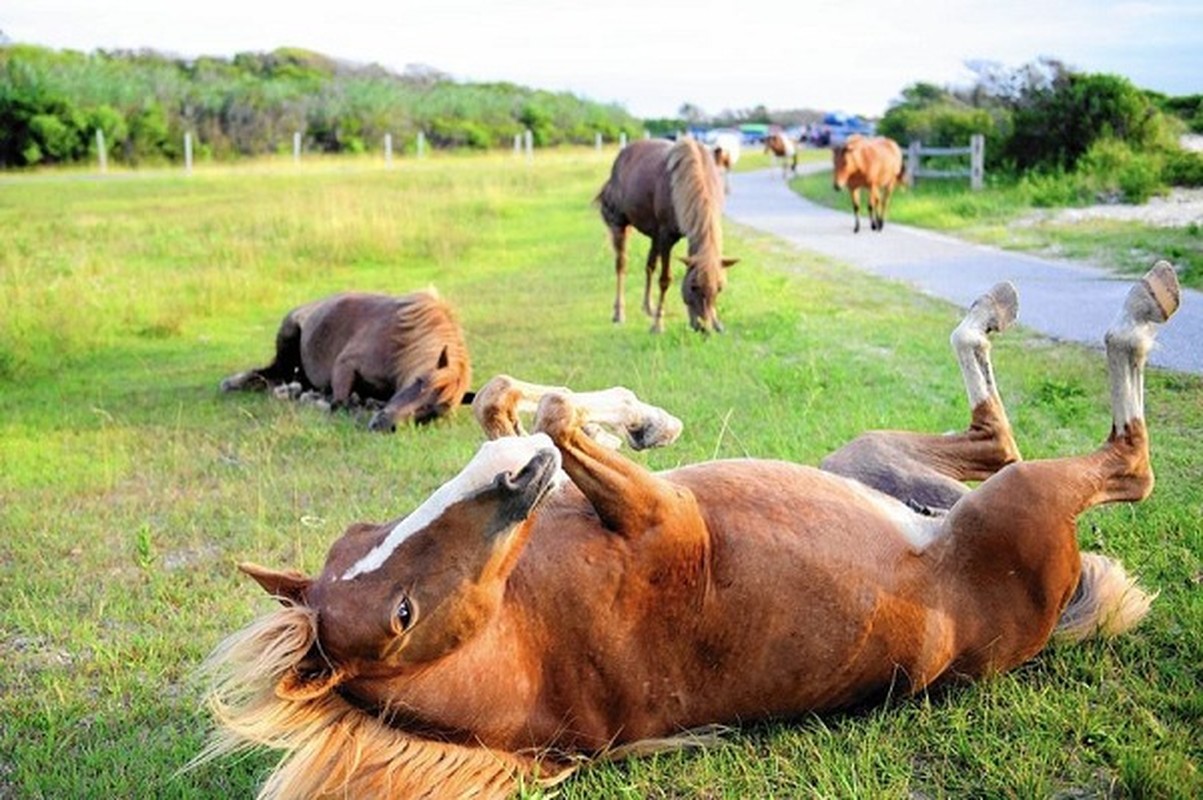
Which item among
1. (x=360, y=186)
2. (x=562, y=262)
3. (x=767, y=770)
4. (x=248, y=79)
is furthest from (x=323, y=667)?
(x=248, y=79)

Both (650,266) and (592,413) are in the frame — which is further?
(650,266)

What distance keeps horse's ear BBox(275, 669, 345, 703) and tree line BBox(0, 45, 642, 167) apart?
1579 inches

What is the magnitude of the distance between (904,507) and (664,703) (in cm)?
107

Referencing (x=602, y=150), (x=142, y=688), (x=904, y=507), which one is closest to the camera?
(x=904, y=507)

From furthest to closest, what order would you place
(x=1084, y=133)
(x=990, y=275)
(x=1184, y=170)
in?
(x=1084, y=133) < (x=1184, y=170) < (x=990, y=275)

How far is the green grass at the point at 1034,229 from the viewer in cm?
1315

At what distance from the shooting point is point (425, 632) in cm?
266

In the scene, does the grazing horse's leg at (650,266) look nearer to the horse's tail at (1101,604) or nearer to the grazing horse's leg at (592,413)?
the grazing horse's leg at (592,413)

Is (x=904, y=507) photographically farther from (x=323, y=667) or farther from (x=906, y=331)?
(x=906, y=331)

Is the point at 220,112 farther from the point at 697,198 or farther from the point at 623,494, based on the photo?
the point at 623,494

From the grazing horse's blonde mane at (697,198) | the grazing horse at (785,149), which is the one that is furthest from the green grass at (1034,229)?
the grazing horse at (785,149)

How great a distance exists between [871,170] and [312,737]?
1963 cm

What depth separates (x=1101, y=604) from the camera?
3.56 m

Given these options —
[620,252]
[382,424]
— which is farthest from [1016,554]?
[620,252]
